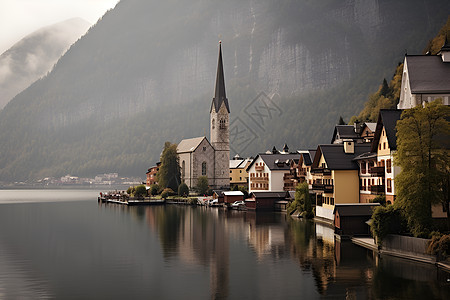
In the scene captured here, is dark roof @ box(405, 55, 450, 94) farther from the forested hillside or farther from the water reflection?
the forested hillside

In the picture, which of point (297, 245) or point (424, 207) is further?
point (297, 245)

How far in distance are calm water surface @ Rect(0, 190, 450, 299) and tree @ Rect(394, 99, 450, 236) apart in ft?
14.6

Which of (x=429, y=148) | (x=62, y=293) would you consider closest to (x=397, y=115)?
(x=429, y=148)

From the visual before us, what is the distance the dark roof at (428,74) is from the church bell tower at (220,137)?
340 feet

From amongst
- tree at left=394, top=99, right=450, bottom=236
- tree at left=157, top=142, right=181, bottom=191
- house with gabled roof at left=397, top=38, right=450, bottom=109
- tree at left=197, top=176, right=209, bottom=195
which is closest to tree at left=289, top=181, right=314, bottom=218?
house with gabled roof at left=397, top=38, right=450, bottom=109

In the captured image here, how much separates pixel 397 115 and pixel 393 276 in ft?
69.6

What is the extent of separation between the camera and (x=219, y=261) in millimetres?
46375

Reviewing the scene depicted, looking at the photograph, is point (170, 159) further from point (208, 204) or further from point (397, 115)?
point (397, 115)

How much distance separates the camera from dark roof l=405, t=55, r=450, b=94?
70625 millimetres

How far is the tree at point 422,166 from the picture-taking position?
43.0 m

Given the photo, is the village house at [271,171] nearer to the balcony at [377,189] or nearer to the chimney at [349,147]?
the chimney at [349,147]

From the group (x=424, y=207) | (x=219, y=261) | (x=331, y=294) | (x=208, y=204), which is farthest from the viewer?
(x=208, y=204)

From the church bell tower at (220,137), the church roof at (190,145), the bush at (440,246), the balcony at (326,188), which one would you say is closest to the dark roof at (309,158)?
the balcony at (326,188)

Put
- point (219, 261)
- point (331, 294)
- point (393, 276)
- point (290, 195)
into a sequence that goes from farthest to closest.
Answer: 1. point (290, 195)
2. point (219, 261)
3. point (393, 276)
4. point (331, 294)
